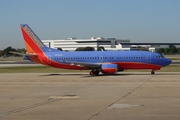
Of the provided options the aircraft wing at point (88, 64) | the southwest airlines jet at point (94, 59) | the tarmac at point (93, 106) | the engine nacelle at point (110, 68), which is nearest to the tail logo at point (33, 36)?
the southwest airlines jet at point (94, 59)

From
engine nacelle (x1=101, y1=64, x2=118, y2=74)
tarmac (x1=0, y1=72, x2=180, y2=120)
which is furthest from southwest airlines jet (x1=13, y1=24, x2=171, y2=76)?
tarmac (x1=0, y1=72, x2=180, y2=120)

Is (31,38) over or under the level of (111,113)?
over

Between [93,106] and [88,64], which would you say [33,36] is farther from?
[93,106]

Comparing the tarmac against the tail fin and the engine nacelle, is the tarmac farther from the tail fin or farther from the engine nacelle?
the tail fin

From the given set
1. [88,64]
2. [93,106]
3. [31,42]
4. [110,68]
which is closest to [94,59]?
[88,64]

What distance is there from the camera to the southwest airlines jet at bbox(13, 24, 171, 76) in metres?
43.7

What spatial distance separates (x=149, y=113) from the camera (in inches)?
620

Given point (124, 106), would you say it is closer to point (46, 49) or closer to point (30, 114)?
point (30, 114)

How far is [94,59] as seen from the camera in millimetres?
45469

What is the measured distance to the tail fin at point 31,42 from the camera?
1855 inches

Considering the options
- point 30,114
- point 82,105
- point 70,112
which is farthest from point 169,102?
point 30,114

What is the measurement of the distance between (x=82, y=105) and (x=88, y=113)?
2.66m

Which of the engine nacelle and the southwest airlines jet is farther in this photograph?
the southwest airlines jet

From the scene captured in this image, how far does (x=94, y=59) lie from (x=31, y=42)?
26.7 feet
